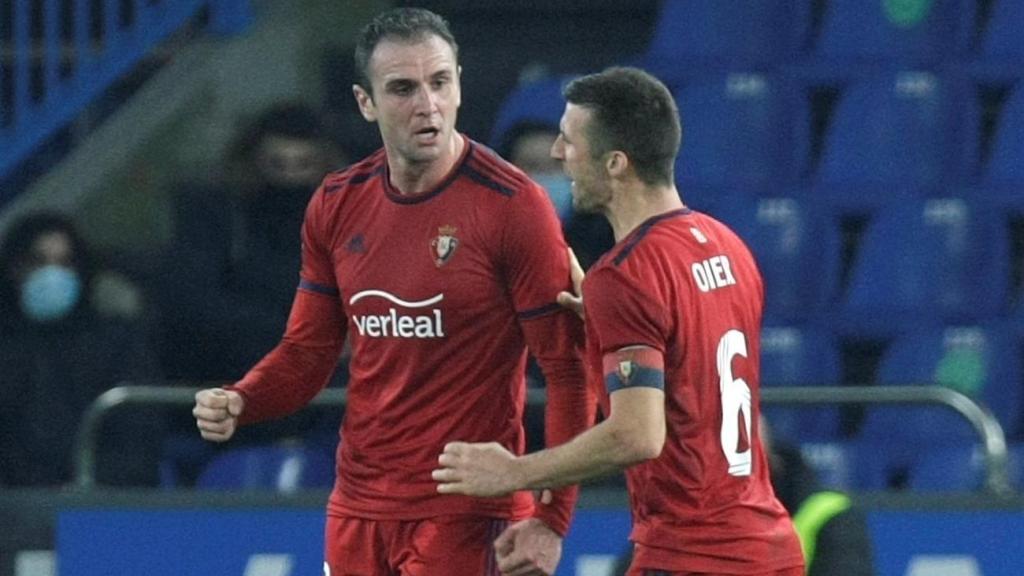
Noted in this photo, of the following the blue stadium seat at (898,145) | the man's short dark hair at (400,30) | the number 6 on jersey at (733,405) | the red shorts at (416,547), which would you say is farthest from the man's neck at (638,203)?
the blue stadium seat at (898,145)

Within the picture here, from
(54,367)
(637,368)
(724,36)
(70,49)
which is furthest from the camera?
(70,49)

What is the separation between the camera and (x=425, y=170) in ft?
16.4

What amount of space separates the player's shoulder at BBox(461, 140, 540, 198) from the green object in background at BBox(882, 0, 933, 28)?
12.5 feet

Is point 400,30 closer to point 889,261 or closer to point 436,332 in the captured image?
point 436,332

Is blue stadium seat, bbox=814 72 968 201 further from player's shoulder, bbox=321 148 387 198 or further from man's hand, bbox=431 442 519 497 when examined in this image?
man's hand, bbox=431 442 519 497

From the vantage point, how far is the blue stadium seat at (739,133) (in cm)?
838

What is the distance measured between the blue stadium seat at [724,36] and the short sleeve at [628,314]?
4.33 m

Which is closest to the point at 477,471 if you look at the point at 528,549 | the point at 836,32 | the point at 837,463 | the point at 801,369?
the point at 528,549

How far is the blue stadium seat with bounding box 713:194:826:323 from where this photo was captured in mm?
8102

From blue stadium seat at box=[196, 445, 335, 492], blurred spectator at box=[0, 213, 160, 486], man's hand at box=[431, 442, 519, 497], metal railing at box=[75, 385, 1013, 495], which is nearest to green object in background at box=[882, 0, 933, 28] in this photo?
metal railing at box=[75, 385, 1013, 495]

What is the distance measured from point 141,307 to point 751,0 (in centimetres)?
243

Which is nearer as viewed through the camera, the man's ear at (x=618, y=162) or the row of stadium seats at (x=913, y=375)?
the man's ear at (x=618, y=162)

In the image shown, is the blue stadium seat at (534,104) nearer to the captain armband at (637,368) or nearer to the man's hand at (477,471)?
the man's hand at (477,471)

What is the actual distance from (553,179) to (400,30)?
7.57 feet
